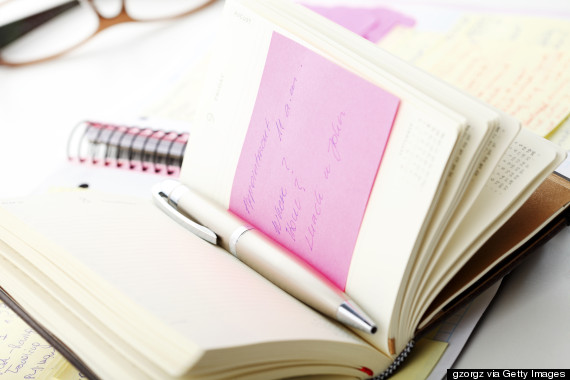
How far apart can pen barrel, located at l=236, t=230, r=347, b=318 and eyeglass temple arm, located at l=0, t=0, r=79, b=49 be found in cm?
98

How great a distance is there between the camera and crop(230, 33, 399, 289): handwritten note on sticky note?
491 millimetres

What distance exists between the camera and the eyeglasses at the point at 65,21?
1295 mm

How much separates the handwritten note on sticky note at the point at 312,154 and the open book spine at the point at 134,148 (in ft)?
0.82

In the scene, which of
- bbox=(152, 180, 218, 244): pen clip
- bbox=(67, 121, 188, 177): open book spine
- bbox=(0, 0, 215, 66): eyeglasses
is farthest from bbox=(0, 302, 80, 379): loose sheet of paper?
bbox=(0, 0, 215, 66): eyeglasses

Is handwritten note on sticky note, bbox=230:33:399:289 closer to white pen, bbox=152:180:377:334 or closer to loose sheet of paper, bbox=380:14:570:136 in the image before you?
white pen, bbox=152:180:377:334

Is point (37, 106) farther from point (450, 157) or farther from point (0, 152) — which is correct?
point (450, 157)

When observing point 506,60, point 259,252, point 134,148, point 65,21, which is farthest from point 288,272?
point 65,21

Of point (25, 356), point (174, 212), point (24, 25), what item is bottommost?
point (24, 25)

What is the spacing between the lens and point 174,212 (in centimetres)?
62

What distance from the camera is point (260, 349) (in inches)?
17.4

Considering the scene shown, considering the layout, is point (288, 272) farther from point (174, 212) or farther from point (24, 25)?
point (24, 25)

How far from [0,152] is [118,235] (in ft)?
1.99

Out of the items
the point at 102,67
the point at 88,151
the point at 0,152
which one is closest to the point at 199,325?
the point at 88,151

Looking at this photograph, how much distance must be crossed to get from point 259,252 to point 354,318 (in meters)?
0.10
